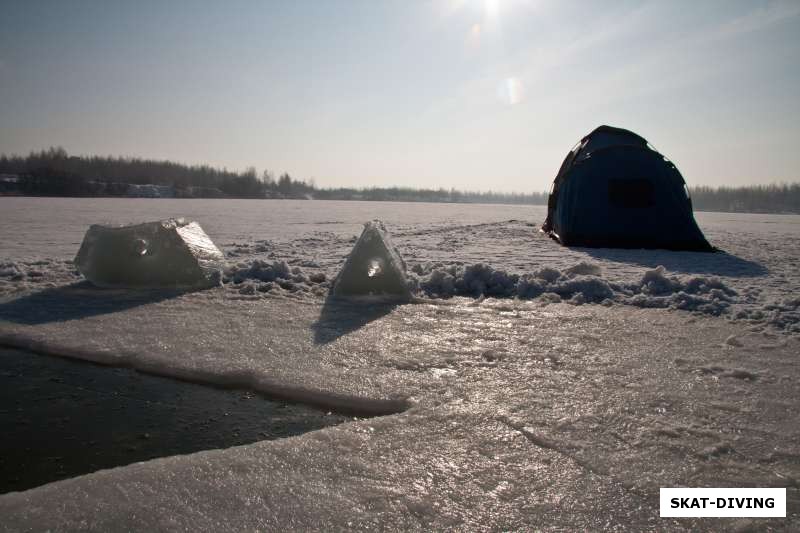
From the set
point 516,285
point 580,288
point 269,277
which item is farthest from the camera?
point 269,277

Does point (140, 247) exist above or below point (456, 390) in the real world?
above

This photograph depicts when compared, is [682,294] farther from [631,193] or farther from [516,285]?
[631,193]

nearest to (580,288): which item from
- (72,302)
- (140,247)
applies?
(140,247)

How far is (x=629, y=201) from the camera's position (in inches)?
325

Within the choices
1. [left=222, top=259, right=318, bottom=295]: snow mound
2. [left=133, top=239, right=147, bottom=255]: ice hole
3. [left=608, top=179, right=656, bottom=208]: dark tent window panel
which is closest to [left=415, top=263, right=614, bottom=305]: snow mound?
[left=222, top=259, right=318, bottom=295]: snow mound

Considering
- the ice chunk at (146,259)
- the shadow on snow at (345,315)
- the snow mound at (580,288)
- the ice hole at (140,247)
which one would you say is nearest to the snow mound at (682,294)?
the snow mound at (580,288)

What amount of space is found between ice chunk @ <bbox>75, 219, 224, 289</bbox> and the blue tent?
271 inches

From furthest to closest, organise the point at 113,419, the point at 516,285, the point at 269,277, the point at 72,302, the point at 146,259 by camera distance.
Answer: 1. the point at 269,277
2. the point at 146,259
3. the point at 516,285
4. the point at 72,302
5. the point at 113,419

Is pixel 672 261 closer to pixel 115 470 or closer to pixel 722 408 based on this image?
pixel 722 408

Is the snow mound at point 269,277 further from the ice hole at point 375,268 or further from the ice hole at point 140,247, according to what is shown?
the ice hole at point 140,247

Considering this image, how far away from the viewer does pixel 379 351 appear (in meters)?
2.88

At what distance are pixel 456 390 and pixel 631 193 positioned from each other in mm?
7534

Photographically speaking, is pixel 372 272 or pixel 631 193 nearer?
pixel 372 272

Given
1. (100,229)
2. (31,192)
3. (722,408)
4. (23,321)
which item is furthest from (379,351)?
(31,192)
